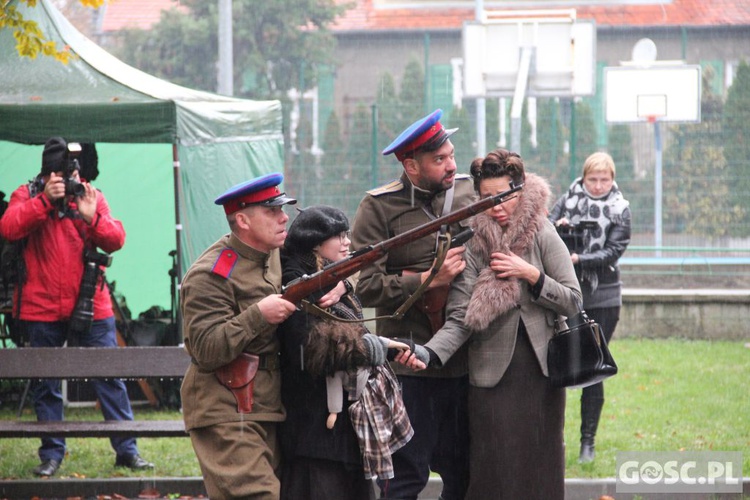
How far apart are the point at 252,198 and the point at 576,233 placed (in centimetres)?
376

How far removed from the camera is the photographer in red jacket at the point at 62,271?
8102 millimetres

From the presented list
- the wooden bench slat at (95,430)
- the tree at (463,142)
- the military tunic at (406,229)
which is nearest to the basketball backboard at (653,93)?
the tree at (463,142)

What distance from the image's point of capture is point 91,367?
7.64 m

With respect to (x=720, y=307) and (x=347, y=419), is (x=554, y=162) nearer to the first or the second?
(x=720, y=307)

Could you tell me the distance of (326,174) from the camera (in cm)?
1445

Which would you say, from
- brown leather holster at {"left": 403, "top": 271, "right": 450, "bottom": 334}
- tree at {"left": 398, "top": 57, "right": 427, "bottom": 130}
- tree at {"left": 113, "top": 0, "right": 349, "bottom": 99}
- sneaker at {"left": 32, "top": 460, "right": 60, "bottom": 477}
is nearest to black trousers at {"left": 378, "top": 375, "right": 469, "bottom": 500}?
brown leather holster at {"left": 403, "top": 271, "right": 450, "bottom": 334}

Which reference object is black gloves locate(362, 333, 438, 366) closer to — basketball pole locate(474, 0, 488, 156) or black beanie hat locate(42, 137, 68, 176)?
black beanie hat locate(42, 137, 68, 176)

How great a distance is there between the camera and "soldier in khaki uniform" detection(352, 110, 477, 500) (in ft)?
17.4

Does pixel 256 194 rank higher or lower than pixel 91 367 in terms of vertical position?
higher

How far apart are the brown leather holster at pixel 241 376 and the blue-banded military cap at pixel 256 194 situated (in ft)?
2.00

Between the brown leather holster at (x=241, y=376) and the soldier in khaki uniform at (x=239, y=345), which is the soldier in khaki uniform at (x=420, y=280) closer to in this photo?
the soldier in khaki uniform at (x=239, y=345)

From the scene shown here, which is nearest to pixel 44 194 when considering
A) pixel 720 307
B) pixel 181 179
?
pixel 181 179

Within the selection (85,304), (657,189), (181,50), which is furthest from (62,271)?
(181,50)

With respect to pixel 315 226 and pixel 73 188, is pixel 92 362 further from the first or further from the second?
pixel 315 226
